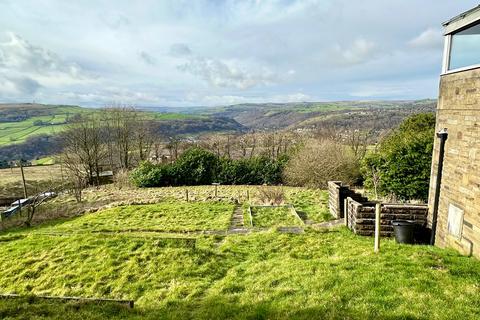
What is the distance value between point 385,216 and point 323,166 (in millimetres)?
14651

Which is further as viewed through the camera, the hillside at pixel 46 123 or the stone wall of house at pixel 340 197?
the hillside at pixel 46 123

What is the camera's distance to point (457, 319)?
4.34 meters

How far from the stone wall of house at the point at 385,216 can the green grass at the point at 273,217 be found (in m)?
2.97

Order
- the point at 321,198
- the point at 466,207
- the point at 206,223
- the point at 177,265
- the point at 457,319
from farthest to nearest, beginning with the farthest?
the point at 321,198 → the point at 206,223 → the point at 177,265 → the point at 466,207 → the point at 457,319

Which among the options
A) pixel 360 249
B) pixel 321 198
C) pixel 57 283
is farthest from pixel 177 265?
pixel 321 198

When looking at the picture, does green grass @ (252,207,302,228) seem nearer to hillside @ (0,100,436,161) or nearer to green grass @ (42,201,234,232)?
green grass @ (42,201,234,232)

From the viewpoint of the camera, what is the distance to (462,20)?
7086 millimetres

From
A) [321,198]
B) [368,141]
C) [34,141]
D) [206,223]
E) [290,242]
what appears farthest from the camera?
[34,141]

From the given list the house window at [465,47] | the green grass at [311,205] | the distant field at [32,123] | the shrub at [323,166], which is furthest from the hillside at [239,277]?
the distant field at [32,123]

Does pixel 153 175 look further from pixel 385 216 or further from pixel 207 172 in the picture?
pixel 385 216

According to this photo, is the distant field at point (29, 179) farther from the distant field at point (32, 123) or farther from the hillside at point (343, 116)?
the hillside at point (343, 116)

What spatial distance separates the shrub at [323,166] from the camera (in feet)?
78.8

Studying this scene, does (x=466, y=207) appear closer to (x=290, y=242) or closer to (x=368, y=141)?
(x=290, y=242)

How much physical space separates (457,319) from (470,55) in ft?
18.8
